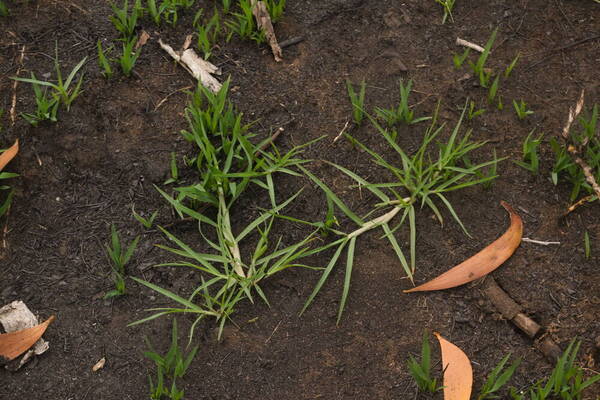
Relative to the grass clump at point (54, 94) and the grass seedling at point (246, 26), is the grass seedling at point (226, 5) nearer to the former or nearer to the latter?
the grass seedling at point (246, 26)

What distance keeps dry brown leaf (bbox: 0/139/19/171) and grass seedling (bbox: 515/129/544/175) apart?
1850 millimetres

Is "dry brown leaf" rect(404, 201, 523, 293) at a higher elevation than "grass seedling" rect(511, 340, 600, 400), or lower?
higher

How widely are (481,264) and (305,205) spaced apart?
648 mm

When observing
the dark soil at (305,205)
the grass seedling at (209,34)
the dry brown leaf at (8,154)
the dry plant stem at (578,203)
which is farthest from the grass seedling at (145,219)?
the dry plant stem at (578,203)

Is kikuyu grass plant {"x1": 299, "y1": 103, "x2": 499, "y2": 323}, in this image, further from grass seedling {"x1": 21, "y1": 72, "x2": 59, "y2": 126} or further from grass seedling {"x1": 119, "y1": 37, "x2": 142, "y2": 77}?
grass seedling {"x1": 21, "y1": 72, "x2": 59, "y2": 126}

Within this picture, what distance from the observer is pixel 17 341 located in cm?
230

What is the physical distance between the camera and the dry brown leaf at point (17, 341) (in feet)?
7.51

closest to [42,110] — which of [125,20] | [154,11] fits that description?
[125,20]

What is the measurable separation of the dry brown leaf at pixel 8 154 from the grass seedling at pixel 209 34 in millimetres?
810

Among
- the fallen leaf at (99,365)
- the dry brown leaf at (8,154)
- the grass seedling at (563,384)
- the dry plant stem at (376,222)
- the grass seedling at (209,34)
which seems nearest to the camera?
the grass seedling at (563,384)

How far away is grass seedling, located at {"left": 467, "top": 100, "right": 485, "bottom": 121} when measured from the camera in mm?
2690

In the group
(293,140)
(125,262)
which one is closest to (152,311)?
(125,262)

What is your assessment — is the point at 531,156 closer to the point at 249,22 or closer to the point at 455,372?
the point at 455,372

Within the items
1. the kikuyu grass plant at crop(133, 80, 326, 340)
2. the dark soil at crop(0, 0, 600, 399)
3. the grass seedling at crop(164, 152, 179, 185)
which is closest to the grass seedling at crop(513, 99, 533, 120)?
the dark soil at crop(0, 0, 600, 399)
